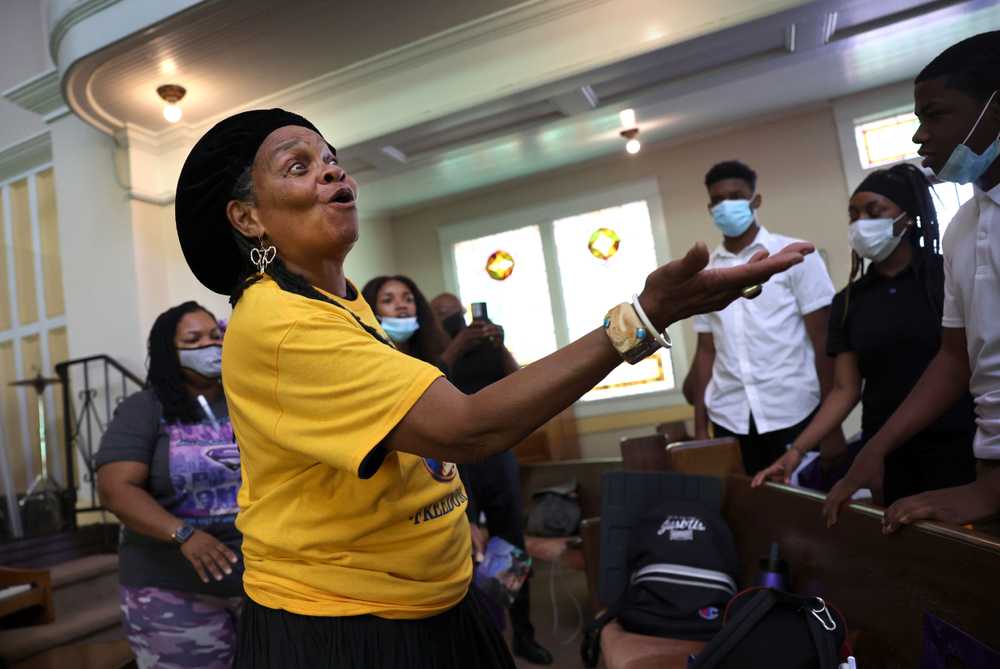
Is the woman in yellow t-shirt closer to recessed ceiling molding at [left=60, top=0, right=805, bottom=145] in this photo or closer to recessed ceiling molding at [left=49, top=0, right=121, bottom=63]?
recessed ceiling molding at [left=60, top=0, right=805, bottom=145]

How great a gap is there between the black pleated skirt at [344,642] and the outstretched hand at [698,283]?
60 centimetres

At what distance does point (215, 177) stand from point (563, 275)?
6.61 meters

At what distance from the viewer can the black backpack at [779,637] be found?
138 cm

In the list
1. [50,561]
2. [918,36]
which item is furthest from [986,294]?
[50,561]

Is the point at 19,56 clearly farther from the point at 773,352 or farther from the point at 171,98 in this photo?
the point at 773,352

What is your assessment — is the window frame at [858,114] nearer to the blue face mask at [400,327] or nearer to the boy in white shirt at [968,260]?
the blue face mask at [400,327]

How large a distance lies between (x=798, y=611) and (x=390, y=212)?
287 inches

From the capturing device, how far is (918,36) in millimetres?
5266

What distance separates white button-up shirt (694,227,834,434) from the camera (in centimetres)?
286

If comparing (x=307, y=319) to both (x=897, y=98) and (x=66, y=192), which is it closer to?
(x=66, y=192)

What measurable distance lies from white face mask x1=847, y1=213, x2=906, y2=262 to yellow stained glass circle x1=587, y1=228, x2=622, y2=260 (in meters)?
5.03

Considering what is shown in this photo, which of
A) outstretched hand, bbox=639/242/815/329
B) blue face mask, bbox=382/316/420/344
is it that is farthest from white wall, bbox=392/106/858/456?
outstretched hand, bbox=639/242/815/329

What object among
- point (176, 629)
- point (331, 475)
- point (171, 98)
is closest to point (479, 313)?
point (176, 629)

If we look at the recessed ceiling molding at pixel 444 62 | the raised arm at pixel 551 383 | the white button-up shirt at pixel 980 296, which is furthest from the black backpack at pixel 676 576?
the recessed ceiling molding at pixel 444 62
